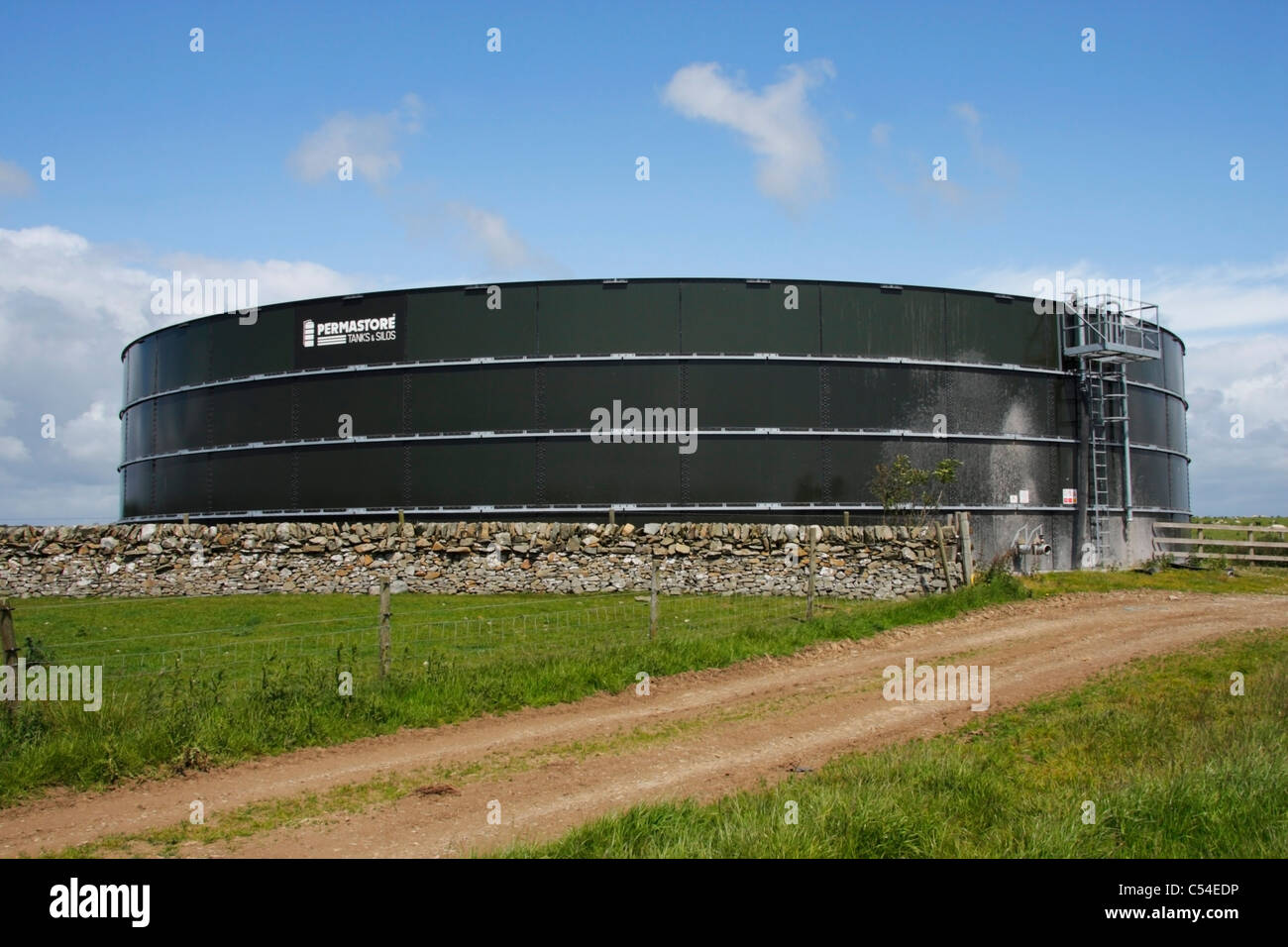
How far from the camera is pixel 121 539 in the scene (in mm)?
26062

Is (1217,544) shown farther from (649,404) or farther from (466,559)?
(466,559)

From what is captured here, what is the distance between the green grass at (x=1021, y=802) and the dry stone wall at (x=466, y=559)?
1190 cm

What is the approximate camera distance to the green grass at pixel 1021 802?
577 cm

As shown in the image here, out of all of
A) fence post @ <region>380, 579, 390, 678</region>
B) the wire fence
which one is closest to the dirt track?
fence post @ <region>380, 579, 390, 678</region>

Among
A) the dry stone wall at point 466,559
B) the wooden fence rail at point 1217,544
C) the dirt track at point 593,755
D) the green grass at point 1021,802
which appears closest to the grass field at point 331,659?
the dirt track at point 593,755

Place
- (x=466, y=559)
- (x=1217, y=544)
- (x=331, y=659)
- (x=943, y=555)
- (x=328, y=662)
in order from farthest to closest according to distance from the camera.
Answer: (x=1217, y=544) → (x=466, y=559) → (x=943, y=555) → (x=331, y=659) → (x=328, y=662)

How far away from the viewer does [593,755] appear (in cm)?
884

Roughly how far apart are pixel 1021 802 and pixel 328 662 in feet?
26.6

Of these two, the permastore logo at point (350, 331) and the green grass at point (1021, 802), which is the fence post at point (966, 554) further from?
the permastore logo at point (350, 331)

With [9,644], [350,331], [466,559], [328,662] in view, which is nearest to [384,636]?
[328,662]

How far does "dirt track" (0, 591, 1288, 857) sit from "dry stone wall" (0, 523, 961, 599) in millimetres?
6661

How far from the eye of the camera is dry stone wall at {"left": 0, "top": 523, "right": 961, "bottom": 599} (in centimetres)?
2162
